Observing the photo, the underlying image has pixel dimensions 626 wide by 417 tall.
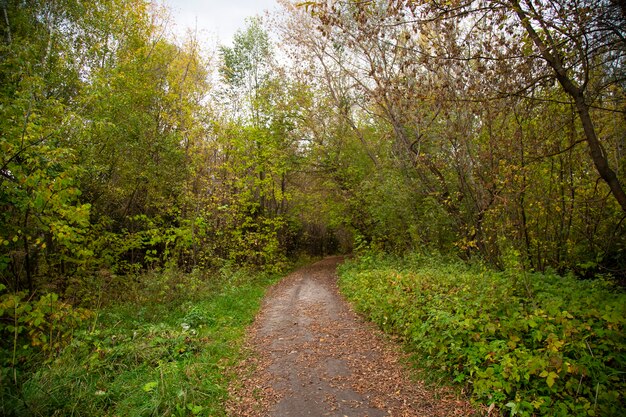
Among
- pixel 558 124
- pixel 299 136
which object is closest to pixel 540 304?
pixel 558 124

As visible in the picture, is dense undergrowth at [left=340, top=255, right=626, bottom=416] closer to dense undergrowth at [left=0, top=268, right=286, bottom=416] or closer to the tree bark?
the tree bark

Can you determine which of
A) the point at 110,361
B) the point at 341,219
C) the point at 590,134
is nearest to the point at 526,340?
the point at 590,134

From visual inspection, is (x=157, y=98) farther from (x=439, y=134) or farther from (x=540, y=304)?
(x=540, y=304)

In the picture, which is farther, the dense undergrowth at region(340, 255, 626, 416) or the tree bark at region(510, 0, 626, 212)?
the tree bark at region(510, 0, 626, 212)

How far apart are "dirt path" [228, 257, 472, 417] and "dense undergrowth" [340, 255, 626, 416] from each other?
18.5 inches

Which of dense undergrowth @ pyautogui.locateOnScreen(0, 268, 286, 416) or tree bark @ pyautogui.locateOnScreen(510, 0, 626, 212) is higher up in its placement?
tree bark @ pyautogui.locateOnScreen(510, 0, 626, 212)

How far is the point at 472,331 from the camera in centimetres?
485

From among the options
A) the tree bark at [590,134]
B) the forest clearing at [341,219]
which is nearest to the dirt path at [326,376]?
the forest clearing at [341,219]

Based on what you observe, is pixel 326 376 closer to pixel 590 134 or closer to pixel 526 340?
pixel 526 340

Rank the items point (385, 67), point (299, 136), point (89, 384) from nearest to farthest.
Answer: point (89, 384)
point (385, 67)
point (299, 136)

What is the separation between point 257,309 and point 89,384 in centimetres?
553

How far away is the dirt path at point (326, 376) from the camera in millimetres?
4398

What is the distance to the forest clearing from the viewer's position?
434 cm

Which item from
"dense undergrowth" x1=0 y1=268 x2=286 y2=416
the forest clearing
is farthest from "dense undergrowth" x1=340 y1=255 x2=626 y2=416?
"dense undergrowth" x1=0 y1=268 x2=286 y2=416
